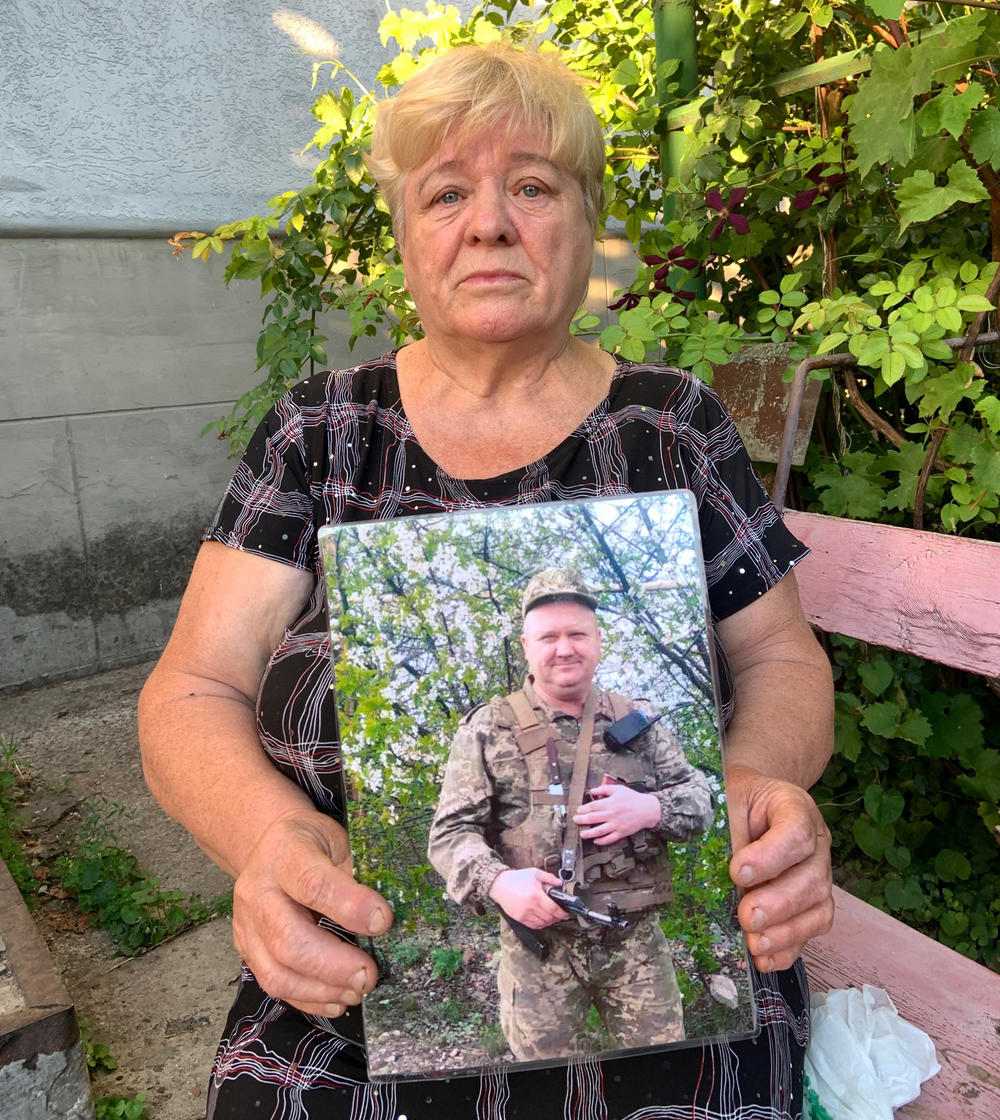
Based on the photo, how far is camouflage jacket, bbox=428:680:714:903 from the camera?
0.97m

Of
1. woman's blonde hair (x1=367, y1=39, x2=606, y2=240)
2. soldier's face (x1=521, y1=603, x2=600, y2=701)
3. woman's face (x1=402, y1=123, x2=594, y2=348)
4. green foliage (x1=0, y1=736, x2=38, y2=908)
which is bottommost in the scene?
green foliage (x1=0, y1=736, x2=38, y2=908)

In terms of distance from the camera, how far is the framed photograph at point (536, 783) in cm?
96

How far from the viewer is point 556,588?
103 cm

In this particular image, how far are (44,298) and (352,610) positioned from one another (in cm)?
360

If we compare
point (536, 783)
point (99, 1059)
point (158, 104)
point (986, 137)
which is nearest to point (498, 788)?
point (536, 783)

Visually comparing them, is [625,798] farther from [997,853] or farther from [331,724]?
[997,853]

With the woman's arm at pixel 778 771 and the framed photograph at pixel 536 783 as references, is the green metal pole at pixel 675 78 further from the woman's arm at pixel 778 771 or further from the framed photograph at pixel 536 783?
the framed photograph at pixel 536 783

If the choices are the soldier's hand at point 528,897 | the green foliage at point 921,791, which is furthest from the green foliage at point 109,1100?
the green foliage at point 921,791

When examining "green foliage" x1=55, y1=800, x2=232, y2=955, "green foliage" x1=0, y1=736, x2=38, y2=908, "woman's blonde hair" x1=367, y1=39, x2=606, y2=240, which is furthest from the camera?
"green foliage" x1=0, y1=736, x2=38, y2=908

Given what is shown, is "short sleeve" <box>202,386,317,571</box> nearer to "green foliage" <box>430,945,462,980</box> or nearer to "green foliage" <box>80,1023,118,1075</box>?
"green foliage" <box>430,945,462,980</box>

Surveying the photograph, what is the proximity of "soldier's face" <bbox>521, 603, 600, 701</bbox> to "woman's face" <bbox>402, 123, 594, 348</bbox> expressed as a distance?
23.6 inches

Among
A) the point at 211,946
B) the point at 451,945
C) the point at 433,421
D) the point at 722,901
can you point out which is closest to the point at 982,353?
the point at 433,421

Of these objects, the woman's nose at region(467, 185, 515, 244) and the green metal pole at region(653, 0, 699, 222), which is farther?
the green metal pole at region(653, 0, 699, 222)

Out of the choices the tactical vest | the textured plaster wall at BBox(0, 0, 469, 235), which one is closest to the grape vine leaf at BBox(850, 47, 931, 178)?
the tactical vest
